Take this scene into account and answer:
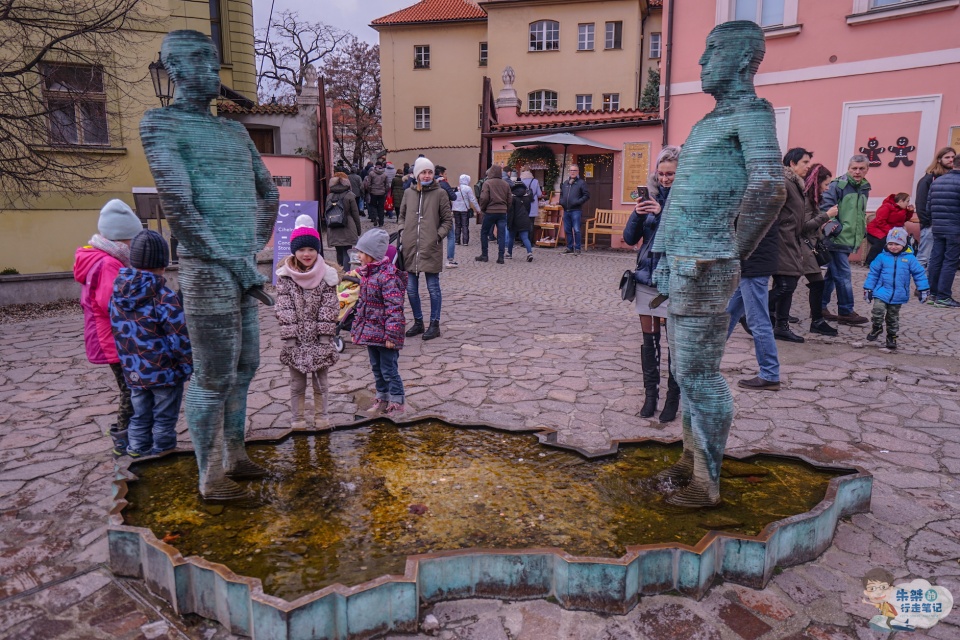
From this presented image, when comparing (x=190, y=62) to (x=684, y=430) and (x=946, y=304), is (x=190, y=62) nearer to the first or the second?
(x=684, y=430)

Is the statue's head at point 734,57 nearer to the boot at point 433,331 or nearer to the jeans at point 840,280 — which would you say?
the boot at point 433,331

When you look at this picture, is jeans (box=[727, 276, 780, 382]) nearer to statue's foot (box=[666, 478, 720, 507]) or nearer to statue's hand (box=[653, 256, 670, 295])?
statue's hand (box=[653, 256, 670, 295])

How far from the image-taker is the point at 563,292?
1067 cm

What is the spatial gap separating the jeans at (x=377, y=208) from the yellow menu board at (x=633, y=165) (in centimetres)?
634

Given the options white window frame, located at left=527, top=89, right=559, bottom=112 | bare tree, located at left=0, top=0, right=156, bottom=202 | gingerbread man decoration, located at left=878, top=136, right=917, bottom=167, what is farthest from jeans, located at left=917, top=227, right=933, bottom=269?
white window frame, located at left=527, top=89, right=559, bottom=112

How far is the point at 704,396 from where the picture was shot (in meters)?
3.35

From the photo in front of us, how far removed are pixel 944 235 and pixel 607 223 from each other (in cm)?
778

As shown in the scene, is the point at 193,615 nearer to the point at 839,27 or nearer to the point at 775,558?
the point at 775,558

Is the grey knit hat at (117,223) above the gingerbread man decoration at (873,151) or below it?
below

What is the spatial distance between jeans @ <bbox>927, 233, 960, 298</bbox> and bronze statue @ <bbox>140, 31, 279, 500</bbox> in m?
9.63

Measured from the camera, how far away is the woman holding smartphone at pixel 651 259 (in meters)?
4.51

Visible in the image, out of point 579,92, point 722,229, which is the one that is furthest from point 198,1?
point 579,92

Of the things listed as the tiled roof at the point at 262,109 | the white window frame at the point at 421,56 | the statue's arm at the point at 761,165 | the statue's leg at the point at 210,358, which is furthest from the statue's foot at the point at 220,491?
the white window frame at the point at 421,56

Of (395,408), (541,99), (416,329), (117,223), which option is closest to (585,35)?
(541,99)
